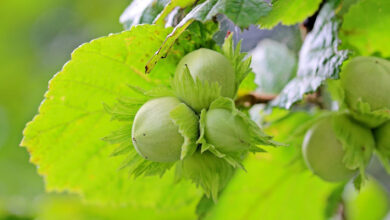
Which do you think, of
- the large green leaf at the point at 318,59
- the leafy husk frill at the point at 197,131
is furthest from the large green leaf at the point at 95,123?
the large green leaf at the point at 318,59

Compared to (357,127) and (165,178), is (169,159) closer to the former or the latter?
(165,178)

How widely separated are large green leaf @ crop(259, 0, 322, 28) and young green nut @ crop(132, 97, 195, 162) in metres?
0.36

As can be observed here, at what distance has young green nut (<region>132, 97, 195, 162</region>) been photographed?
116 cm

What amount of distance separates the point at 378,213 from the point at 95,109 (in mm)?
2187

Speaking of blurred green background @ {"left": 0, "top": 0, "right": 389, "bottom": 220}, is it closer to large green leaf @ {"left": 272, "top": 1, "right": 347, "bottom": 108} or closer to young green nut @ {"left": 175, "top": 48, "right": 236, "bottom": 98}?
large green leaf @ {"left": 272, "top": 1, "right": 347, "bottom": 108}

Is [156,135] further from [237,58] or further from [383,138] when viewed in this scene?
[383,138]

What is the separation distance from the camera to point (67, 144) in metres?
1.57

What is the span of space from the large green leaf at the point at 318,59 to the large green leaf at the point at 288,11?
6 centimetres

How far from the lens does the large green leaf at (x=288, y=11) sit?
1.36m

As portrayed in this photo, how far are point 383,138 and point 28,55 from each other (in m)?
3.41

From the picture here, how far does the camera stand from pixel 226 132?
45.4 inches

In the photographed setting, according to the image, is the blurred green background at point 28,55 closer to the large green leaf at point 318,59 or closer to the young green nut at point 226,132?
the large green leaf at point 318,59

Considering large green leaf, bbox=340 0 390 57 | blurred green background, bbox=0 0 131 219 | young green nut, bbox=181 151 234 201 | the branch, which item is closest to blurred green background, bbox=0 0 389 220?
blurred green background, bbox=0 0 131 219

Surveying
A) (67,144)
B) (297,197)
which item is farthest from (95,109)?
(297,197)
